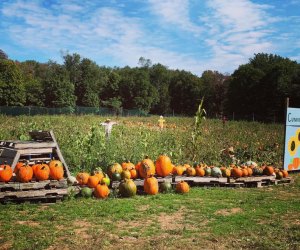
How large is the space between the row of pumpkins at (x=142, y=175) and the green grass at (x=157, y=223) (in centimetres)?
28

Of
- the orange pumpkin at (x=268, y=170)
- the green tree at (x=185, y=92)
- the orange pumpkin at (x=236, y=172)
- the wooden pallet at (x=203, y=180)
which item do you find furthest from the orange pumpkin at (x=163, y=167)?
the green tree at (x=185, y=92)

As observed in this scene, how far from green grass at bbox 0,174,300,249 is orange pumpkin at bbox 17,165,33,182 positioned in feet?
2.37

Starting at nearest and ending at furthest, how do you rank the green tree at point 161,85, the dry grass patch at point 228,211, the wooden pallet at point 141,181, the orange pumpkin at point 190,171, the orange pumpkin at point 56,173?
the dry grass patch at point 228,211, the orange pumpkin at point 56,173, the wooden pallet at point 141,181, the orange pumpkin at point 190,171, the green tree at point 161,85

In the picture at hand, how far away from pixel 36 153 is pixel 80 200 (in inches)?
81.1

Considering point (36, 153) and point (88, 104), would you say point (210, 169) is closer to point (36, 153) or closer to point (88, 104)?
point (36, 153)

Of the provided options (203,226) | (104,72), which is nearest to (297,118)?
(203,226)

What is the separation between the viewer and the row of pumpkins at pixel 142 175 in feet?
26.7

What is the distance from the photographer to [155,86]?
343 feet

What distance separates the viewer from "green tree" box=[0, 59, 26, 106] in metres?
66.2

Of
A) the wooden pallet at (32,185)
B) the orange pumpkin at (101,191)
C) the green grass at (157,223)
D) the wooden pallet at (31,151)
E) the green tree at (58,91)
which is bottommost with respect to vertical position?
the green grass at (157,223)

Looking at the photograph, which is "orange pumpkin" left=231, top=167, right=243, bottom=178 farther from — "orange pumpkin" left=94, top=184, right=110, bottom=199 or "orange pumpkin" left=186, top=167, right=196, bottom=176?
"orange pumpkin" left=94, top=184, right=110, bottom=199

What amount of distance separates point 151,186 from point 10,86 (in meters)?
64.4

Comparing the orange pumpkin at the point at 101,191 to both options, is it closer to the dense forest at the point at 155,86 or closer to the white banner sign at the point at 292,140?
the white banner sign at the point at 292,140

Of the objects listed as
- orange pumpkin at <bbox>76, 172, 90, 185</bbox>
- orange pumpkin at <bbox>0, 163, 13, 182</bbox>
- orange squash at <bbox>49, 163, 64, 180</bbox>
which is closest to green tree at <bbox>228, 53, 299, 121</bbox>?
orange pumpkin at <bbox>76, 172, 90, 185</bbox>
